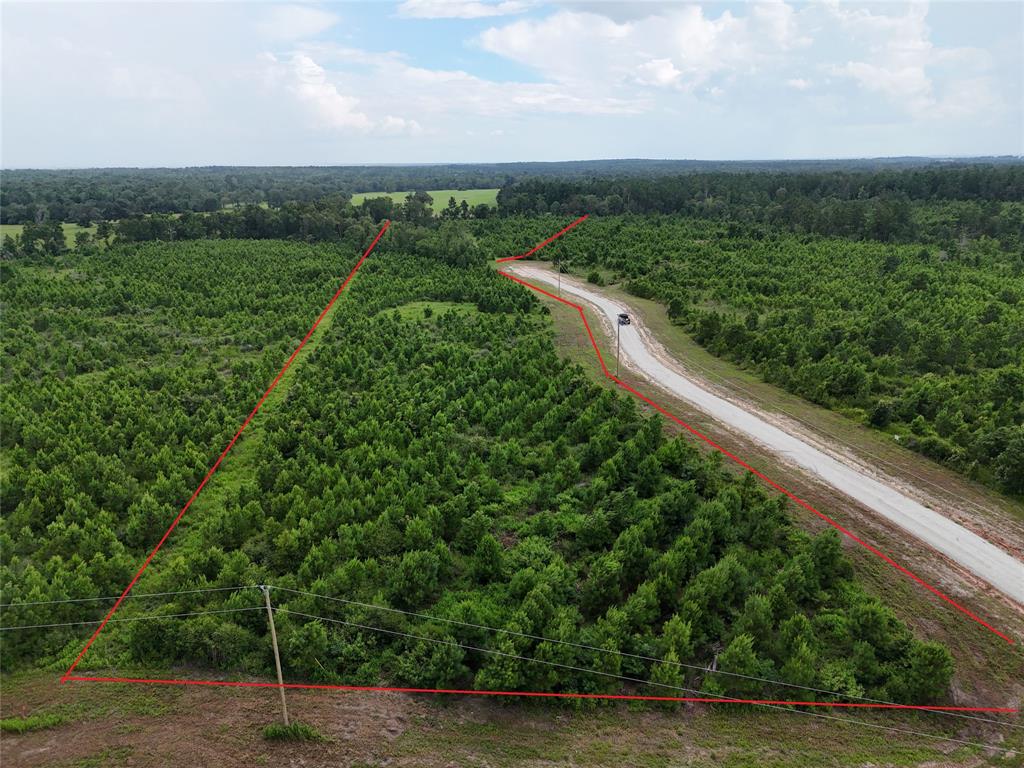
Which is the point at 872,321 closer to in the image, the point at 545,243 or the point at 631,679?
the point at 631,679

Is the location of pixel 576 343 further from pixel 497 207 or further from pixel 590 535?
pixel 497 207

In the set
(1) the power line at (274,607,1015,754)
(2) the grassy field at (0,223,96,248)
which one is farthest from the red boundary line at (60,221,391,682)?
(2) the grassy field at (0,223,96,248)

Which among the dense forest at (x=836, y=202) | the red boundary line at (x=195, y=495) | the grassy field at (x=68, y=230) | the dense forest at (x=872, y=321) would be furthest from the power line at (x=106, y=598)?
the grassy field at (x=68, y=230)

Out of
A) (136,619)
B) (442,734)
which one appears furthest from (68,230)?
(442,734)

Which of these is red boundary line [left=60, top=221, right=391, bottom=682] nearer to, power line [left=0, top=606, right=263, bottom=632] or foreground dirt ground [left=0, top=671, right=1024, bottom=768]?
power line [left=0, top=606, right=263, bottom=632]

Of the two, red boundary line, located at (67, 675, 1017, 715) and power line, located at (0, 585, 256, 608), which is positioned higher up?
power line, located at (0, 585, 256, 608)

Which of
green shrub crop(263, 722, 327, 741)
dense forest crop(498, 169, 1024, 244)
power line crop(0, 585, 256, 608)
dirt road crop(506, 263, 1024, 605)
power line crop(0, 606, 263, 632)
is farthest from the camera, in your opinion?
dense forest crop(498, 169, 1024, 244)

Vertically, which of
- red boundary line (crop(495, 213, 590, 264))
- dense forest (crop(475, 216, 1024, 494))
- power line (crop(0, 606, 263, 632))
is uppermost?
red boundary line (crop(495, 213, 590, 264))
